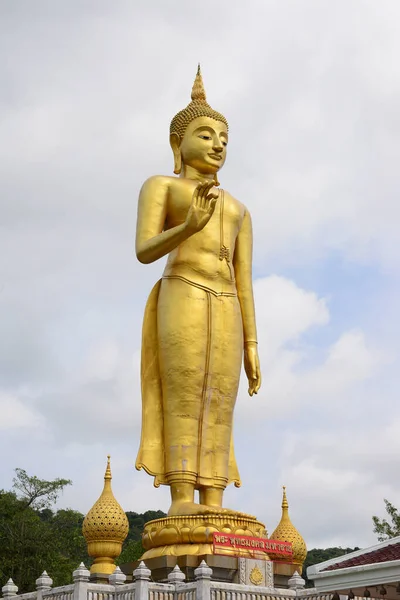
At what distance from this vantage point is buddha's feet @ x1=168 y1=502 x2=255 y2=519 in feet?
44.7

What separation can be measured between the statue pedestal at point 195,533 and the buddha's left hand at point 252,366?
2.08m

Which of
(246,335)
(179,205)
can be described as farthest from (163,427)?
(179,205)

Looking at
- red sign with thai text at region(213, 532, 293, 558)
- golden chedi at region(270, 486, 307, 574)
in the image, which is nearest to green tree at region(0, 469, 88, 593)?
golden chedi at region(270, 486, 307, 574)

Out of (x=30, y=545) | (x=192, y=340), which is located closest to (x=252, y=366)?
(x=192, y=340)

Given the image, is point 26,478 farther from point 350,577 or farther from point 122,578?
point 350,577

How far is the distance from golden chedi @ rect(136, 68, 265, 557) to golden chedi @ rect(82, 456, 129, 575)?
7.98 feet

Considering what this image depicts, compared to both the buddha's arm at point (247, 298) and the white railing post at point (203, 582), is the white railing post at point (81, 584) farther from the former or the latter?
the buddha's arm at point (247, 298)

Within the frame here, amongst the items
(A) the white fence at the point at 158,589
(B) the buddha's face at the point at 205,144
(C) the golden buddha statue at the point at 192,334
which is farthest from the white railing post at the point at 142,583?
(B) the buddha's face at the point at 205,144

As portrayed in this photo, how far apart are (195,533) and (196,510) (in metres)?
0.40

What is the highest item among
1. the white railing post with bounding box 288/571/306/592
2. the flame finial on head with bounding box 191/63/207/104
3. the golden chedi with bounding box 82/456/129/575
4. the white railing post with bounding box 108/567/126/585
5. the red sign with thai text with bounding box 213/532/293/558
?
the flame finial on head with bounding box 191/63/207/104

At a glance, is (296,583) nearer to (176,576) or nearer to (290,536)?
(176,576)

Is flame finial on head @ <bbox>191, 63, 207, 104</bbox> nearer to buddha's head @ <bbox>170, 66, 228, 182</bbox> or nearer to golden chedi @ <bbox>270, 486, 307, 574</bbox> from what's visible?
buddha's head @ <bbox>170, 66, 228, 182</bbox>

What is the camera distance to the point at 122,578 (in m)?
12.5

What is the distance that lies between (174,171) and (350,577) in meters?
6.57
